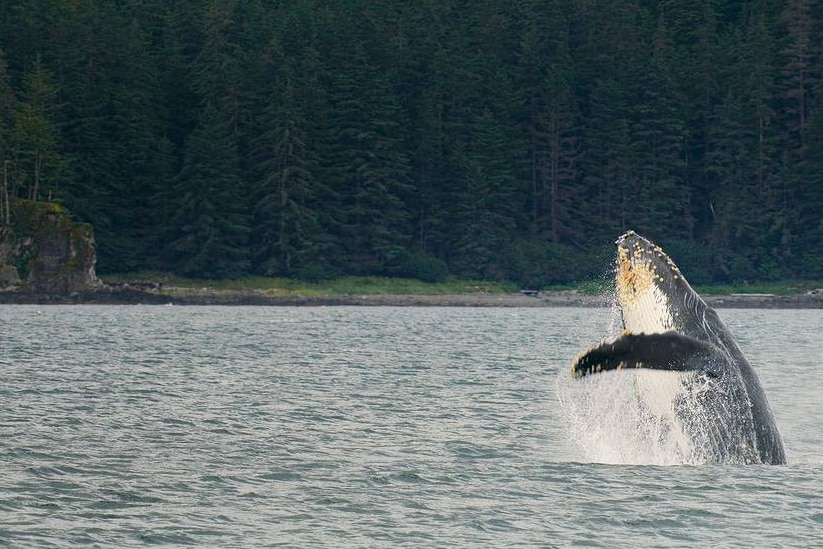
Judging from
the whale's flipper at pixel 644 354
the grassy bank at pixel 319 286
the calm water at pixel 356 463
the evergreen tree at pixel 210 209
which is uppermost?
the evergreen tree at pixel 210 209

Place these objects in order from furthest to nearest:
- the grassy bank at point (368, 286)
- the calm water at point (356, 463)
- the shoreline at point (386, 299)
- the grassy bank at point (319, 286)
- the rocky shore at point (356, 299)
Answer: the grassy bank at point (368, 286) < the grassy bank at point (319, 286) < the shoreline at point (386, 299) < the rocky shore at point (356, 299) < the calm water at point (356, 463)

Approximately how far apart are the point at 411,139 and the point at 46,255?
4467 centimetres

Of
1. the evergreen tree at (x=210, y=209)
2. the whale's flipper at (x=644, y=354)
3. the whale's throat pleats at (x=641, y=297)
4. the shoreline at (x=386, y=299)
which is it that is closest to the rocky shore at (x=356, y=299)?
the shoreline at (x=386, y=299)

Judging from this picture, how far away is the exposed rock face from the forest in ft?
29.5

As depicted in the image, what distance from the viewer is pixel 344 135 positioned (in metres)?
125

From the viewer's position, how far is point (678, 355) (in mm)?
16125

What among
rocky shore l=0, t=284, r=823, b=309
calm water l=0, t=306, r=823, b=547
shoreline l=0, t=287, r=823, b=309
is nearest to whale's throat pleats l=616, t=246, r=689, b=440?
calm water l=0, t=306, r=823, b=547

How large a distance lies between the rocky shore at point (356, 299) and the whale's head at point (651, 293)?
83.7m

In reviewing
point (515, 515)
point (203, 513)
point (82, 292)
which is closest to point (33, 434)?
point (203, 513)

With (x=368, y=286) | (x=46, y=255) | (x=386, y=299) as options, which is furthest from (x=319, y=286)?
(x=46, y=255)

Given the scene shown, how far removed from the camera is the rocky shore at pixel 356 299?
9800cm

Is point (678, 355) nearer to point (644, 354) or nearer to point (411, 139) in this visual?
point (644, 354)

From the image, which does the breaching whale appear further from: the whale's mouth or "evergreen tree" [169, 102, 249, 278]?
"evergreen tree" [169, 102, 249, 278]

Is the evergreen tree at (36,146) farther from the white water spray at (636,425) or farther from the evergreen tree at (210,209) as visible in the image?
the white water spray at (636,425)
